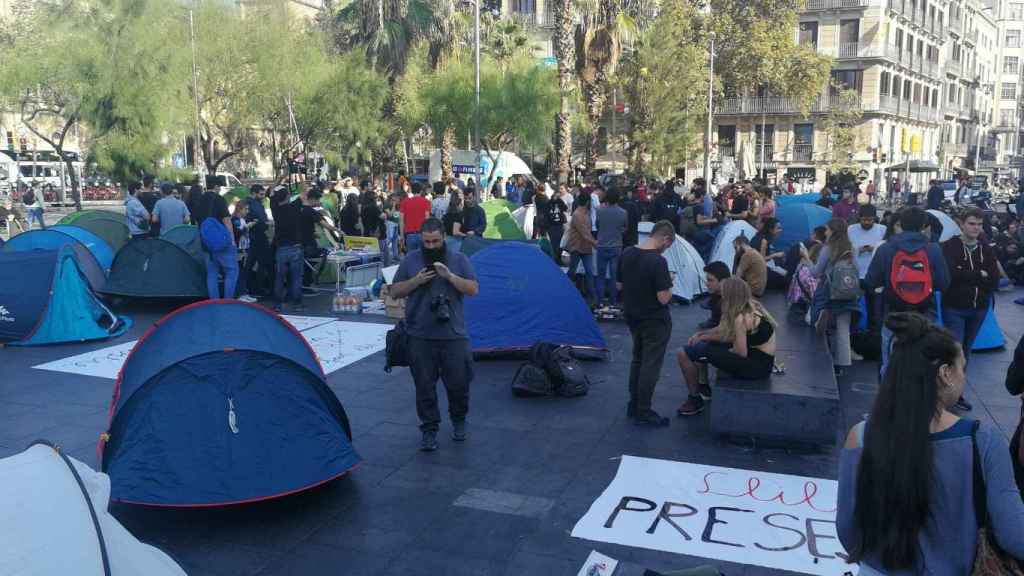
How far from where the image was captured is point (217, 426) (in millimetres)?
5375

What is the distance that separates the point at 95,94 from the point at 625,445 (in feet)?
78.5

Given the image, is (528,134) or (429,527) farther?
(528,134)

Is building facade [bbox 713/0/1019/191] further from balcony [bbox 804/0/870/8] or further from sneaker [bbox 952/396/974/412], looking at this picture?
sneaker [bbox 952/396/974/412]

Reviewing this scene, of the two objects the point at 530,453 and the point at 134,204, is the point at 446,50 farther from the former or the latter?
the point at 530,453

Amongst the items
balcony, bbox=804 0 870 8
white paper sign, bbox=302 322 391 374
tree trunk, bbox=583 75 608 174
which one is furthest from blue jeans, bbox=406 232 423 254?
balcony, bbox=804 0 870 8

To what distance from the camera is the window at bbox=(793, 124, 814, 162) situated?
156ft

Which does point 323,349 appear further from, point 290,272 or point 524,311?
point 290,272

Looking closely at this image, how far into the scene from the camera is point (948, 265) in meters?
7.34

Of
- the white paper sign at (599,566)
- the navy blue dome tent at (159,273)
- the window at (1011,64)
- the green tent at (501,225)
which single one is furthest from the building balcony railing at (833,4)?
the white paper sign at (599,566)

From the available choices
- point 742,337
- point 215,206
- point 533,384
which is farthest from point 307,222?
point 742,337

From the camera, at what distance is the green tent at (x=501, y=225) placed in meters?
18.3

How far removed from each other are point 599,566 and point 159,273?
9.63 m

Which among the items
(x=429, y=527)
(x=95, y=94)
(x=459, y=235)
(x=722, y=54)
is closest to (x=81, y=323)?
(x=459, y=235)

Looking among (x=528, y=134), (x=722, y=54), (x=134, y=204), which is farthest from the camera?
(x=722, y=54)
